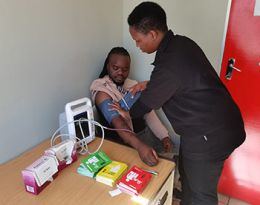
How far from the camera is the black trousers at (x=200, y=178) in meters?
1.27

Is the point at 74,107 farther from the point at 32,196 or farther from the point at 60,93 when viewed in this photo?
the point at 32,196

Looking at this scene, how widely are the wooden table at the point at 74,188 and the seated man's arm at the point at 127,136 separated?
0.12 feet

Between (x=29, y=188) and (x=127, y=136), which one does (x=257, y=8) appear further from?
(x=29, y=188)

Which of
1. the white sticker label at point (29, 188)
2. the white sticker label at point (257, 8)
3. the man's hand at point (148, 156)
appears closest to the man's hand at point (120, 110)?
the man's hand at point (148, 156)

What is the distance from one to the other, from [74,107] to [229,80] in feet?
3.80

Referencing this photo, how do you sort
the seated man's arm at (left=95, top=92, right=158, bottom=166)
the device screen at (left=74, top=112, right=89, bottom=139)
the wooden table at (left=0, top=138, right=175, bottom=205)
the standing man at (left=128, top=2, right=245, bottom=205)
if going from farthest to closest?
the device screen at (left=74, top=112, right=89, bottom=139) < the seated man's arm at (left=95, top=92, right=158, bottom=166) < the standing man at (left=128, top=2, right=245, bottom=205) < the wooden table at (left=0, top=138, right=175, bottom=205)

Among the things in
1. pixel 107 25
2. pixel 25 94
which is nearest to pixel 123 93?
pixel 107 25

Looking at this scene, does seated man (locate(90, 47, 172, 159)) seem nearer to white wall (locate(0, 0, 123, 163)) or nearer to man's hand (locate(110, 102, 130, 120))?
man's hand (locate(110, 102, 130, 120))

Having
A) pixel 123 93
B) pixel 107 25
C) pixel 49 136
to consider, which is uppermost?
pixel 107 25

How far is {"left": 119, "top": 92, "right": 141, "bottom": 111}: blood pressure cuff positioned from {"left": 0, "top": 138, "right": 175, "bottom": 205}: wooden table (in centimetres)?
45

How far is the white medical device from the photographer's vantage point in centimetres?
128

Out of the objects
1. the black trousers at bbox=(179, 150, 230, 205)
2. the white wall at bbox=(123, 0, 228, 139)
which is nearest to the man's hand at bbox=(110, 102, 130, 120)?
the black trousers at bbox=(179, 150, 230, 205)

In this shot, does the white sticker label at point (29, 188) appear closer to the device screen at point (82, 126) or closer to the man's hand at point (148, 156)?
the device screen at point (82, 126)

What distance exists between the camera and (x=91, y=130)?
1393 mm
